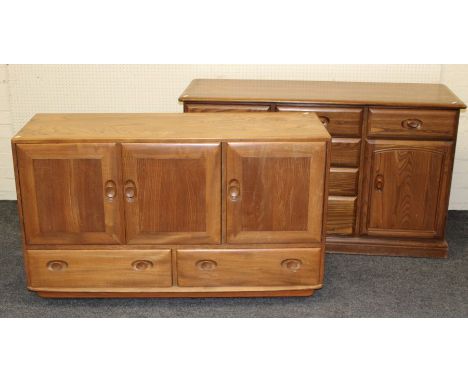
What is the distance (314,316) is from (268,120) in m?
0.91

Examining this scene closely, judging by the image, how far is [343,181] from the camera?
11.3ft

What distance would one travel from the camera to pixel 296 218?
2896 millimetres

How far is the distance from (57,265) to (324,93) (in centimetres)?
161

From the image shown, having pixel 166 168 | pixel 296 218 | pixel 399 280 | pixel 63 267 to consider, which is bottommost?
pixel 399 280

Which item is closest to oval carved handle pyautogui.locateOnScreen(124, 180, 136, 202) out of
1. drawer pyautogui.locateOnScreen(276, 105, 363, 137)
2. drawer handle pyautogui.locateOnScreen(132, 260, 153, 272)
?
drawer handle pyautogui.locateOnScreen(132, 260, 153, 272)

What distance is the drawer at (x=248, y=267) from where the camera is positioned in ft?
9.66

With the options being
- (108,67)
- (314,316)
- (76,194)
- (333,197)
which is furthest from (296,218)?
(108,67)

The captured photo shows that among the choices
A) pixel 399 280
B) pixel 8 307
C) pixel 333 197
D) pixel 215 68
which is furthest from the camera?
pixel 215 68

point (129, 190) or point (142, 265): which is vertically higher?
point (129, 190)

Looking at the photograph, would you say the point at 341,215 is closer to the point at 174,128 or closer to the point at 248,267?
the point at 248,267

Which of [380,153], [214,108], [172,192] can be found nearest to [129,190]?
[172,192]

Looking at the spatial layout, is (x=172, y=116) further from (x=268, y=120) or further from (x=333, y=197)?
(x=333, y=197)

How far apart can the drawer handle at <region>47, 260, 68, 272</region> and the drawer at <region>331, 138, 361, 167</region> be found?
1.44 meters

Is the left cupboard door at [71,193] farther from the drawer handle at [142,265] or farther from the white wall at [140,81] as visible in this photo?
the white wall at [140,81]
